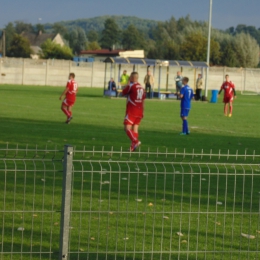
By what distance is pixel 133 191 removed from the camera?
461 inches

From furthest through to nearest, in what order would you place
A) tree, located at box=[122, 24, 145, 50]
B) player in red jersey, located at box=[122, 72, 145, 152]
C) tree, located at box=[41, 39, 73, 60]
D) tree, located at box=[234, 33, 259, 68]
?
tree, located at box=[122, 24, 145, 50], tree, located at box=[41, 39, 73, 60], tree, located at box=[234, 33, 259, 68], player in red jersey, located at box=[122, 72, 145, 152]

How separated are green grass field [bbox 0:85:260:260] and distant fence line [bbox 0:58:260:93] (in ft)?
120

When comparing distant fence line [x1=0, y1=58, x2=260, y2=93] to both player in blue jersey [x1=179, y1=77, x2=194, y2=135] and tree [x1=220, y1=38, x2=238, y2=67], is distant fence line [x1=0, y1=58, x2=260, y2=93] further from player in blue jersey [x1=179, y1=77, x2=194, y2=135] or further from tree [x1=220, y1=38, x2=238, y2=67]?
player in blue jersey [x1=179, y1=77, x2=194, y2=135]

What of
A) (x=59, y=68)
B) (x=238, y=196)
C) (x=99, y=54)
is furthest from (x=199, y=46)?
(x=238, y=196)

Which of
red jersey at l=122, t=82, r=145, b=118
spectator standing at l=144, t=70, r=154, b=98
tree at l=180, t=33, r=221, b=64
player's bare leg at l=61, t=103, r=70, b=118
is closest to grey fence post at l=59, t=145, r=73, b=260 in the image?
red jersey at l=122, t=82, r=145, b=118

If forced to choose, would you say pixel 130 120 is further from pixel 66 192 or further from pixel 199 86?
pixel 199 86

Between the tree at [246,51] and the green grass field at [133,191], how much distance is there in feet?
264

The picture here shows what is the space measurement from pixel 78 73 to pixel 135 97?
168 feet

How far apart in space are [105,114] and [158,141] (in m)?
10.6

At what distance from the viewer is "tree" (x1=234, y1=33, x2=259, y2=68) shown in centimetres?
10862

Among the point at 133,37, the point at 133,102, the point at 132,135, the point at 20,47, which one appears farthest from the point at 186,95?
the point at 133,37

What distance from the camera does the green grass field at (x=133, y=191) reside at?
7.87 metres

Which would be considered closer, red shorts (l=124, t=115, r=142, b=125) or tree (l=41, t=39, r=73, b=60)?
red shorts (l=124, t=115, r=142, b=125)

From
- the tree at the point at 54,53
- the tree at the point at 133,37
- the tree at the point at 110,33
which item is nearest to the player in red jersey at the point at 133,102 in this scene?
the tree at the point at 54,53
